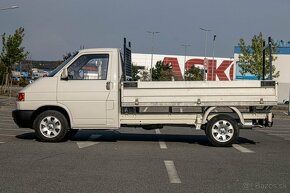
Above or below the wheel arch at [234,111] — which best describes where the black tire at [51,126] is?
below

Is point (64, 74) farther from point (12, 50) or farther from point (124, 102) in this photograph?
point (12, 50)

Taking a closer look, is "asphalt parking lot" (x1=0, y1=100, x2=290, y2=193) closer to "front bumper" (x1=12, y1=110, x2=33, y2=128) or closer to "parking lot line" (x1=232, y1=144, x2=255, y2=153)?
"parking lot line" (x1=232, y1=144, x2=255, y2=153)

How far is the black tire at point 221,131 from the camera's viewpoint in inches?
456

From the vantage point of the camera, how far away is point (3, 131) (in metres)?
14.8

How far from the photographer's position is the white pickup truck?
1150 cm

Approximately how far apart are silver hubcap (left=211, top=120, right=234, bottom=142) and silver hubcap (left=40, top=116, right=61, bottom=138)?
12.8 ft

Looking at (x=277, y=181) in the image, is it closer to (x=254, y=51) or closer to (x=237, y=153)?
→ (x=237, y=153)

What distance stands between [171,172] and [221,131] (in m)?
3.82

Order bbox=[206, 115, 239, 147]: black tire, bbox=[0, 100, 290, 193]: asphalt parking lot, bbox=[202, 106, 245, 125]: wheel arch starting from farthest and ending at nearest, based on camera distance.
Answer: bbox=[202, 106, 245, 125]: wheel arch, bbox=[206, 115, 239, 147]: black tire, bbox=[0, 100, 290, 193]: asphalt parking lot

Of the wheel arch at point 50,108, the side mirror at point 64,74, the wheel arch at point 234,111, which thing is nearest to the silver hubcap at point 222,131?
the wheel arch at point 234,111

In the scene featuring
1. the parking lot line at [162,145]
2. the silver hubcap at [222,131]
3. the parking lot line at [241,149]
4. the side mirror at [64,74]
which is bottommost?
the parking lot line at [241,149]

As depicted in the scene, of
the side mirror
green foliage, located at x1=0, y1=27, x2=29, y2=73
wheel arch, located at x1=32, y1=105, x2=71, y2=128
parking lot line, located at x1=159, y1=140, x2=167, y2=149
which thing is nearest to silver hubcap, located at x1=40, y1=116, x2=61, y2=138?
wheel arch, located at x1=32, y1=105, x2=71, y2=128

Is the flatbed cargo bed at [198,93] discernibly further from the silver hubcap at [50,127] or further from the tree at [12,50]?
the tree at [12,50]

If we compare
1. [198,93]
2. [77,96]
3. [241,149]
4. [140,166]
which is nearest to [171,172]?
[140,166]
